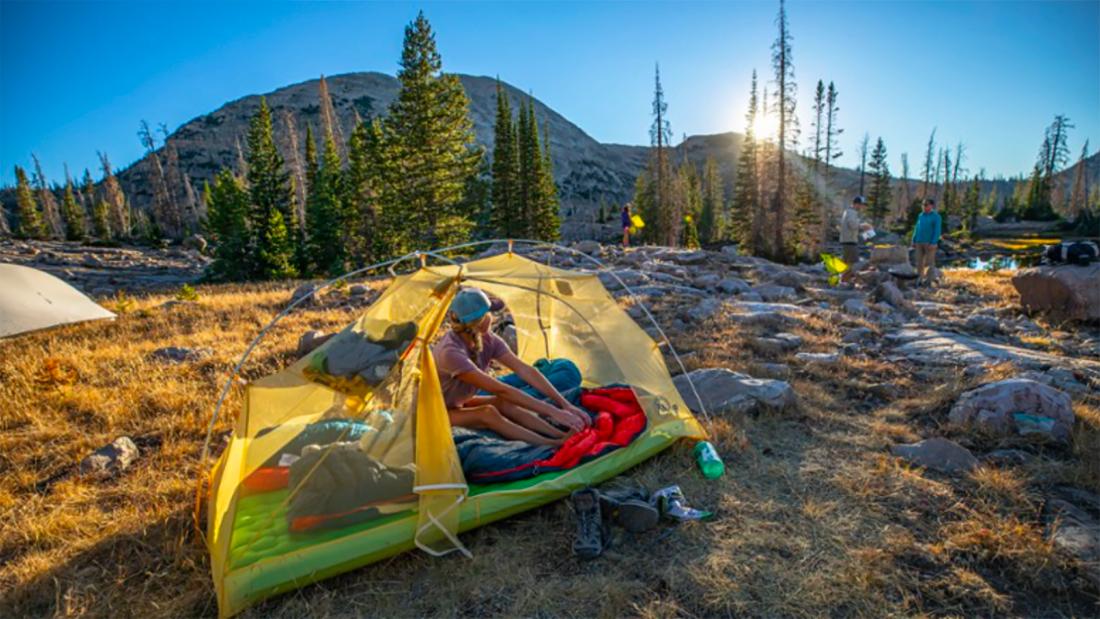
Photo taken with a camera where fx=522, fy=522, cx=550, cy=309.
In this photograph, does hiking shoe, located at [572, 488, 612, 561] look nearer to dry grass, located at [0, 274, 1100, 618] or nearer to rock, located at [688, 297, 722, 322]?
dry grass, located at [0, 274, 1100, 618]

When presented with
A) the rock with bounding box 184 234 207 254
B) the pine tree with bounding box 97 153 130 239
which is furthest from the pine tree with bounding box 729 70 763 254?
Result: the pine tree with bounding box 97 153 130 239

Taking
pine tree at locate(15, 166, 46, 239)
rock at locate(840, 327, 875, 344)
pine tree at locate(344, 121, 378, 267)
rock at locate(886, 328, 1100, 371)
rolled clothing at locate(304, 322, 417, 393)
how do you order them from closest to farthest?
rolled clothing at locate(304, 322, 417, 393) → rock at locate(886, 328, 1100, 371) → rock at locate(840, 327, 875, 344) → pine tree at locate(344, 121, 378, 267) → pine tree at locate(15, 166, 46, 239)

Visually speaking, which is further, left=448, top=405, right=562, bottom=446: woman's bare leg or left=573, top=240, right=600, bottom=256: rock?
left=573, top=240, right=600, bottom=256: rock

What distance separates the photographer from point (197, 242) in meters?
46.7

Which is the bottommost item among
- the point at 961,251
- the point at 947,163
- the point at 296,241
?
the point at 961,251

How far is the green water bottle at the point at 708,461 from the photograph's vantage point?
396 cm

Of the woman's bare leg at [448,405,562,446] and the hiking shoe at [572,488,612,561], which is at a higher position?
the woman's bare leg at [448,405,562,446]

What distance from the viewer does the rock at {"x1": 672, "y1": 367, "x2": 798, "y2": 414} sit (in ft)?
16.6

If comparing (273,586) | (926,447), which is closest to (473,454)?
(273,586)

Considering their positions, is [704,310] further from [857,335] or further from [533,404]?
[533,404]

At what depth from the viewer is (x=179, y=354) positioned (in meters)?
7.09

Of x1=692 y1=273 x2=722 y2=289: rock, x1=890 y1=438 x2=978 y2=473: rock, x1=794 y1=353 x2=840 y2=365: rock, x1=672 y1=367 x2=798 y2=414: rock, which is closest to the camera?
x1=890 y1=438 x2=978 y2=473: rock

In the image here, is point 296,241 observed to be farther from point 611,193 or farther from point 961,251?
point 611,193

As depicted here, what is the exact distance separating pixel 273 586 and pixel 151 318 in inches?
340
